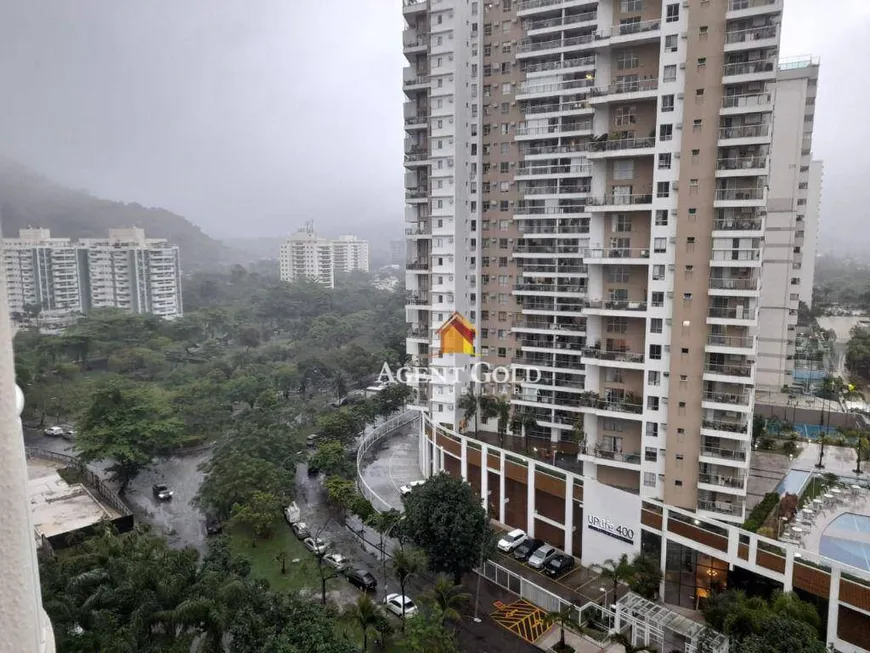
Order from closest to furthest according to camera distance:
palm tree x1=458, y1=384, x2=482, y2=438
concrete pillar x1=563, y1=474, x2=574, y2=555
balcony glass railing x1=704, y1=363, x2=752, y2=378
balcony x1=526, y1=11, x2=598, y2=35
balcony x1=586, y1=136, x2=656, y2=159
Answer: balcony glass railing x1=704, y1=363, x2=752, y2=378 < balcony x1=586, y1=136, x2=656, y2=159 < concrete pillar x1=563, y1=474, x2=574, y2=555 < balcony x1=526, y1=11, x2=598, y2=35 < palm tree x1=458, y1=384, x2=482, y2=438

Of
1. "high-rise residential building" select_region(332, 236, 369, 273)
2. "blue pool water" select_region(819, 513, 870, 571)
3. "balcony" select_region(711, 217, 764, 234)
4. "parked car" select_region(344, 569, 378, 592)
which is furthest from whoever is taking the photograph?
"high-rise residential building" select_region(332, 236, 369, 273)

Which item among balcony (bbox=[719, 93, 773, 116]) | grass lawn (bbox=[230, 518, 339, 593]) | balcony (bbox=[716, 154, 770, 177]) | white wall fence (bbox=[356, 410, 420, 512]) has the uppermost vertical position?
balcony (bbox=[719, 93, 773, 116])

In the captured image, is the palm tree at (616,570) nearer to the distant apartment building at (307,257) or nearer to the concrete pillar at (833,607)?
the concrete pillar at (833,607)

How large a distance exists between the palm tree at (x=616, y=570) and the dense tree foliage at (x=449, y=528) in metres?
2.44

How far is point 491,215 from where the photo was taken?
1731 centimetres

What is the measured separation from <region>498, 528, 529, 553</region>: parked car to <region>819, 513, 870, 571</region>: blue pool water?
6190mm

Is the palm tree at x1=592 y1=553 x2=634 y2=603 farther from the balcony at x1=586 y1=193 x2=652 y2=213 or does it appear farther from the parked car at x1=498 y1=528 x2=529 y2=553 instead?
the balcony at x1=586 y1=193 x2=652 y2=213

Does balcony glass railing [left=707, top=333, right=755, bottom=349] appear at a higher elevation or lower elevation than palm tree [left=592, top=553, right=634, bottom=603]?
higher

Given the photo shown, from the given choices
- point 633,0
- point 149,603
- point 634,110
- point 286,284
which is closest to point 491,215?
point 634,110

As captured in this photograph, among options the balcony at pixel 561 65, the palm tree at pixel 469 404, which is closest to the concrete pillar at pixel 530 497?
the palm tree at pixel 469 404

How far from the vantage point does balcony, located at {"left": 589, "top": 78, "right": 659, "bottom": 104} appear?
499 inches

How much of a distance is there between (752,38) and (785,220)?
43.2 ft

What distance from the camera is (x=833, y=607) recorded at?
9.65 metres

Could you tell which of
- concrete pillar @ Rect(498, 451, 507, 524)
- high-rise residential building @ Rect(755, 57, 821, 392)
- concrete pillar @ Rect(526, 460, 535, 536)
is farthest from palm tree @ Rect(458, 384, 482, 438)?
high-rise residential building @ Rect(755, 57, 821, 392)
